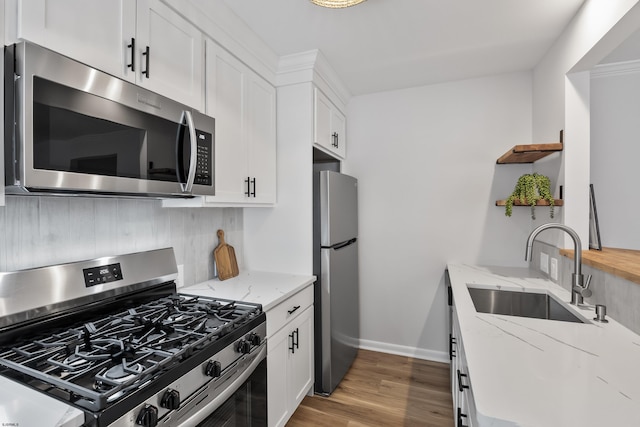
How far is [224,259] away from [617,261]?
6.99ft

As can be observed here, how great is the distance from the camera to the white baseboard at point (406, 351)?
2865 mm

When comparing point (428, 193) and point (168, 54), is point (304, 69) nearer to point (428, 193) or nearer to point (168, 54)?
point (168, 54)

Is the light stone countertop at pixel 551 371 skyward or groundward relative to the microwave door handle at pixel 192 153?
groundward

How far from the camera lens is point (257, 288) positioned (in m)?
1.93

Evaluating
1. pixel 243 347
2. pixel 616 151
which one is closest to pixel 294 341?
pixel 243 347

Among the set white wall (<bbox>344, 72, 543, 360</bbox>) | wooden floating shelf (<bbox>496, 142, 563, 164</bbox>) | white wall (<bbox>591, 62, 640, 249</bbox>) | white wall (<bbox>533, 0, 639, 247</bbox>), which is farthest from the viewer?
white wall (<bbox>344, 72, 543, 360</bbox>)

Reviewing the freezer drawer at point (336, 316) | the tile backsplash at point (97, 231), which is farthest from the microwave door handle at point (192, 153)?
the freezer drawer at point (336, 316)

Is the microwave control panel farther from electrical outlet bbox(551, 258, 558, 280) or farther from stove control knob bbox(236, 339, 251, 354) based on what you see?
electrical outlet bbox(551, 258, 558, 280)

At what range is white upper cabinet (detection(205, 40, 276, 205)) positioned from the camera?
176 cm

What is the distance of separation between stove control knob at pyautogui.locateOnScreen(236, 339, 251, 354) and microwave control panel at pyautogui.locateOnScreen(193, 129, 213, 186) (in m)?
0.74

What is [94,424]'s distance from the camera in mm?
779

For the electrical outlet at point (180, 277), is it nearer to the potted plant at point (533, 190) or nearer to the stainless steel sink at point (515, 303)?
the stainless steel sink at point (515, 303)

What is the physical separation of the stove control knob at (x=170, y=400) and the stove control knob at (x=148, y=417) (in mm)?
43

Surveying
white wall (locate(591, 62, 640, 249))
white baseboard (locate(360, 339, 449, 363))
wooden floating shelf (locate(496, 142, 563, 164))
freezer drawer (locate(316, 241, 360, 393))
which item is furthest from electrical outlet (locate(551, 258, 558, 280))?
freezer drawer (locate(316, 241, 360, 393))
